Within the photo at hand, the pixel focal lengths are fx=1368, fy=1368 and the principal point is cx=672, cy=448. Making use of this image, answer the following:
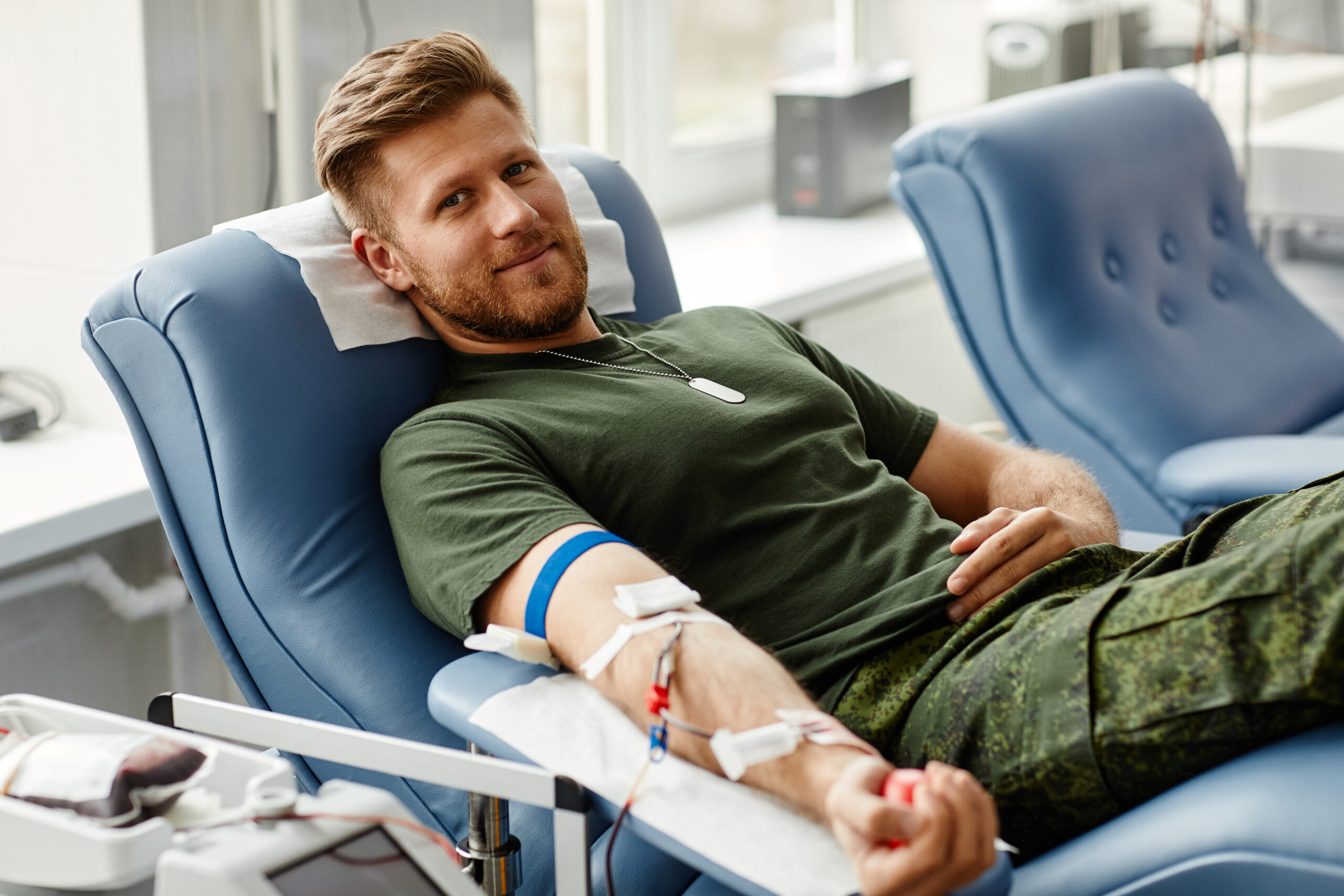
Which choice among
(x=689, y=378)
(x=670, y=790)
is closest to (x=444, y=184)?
(x=689, y=378)

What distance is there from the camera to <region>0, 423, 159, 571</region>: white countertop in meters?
1.54

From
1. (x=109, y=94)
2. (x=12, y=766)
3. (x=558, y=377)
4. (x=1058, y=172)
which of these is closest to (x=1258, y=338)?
(x=1058, y=172)

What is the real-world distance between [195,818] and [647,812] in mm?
314

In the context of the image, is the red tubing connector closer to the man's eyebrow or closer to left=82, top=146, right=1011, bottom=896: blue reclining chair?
left=82, top=146, right=1011, bottom=896: blue reclining chair

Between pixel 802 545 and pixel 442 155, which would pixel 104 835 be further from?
pixel 442 155

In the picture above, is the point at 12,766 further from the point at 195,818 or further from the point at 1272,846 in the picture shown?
the point at 1272,846

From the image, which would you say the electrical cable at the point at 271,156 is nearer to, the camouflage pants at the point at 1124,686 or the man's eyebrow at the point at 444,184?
the man's eyebrow at the point at 444,184

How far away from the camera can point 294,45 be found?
6.18ft

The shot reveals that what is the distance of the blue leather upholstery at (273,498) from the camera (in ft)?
4.18

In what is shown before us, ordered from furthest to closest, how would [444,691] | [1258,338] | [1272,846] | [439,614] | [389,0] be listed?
[1258,338], [389,0], [439,614], [444,691], [1272,846]

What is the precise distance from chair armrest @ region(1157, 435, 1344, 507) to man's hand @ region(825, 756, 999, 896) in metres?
1.00

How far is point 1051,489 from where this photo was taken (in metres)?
1.54

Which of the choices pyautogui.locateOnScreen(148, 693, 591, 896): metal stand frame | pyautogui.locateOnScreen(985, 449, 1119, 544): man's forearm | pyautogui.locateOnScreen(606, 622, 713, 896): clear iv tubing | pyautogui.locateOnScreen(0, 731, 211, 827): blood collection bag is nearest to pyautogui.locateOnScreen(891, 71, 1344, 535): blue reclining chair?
pyautogui.locateOnScreen(985, 449, 1119, 544): man's forearm

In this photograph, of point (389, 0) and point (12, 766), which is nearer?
point (12, 766)
